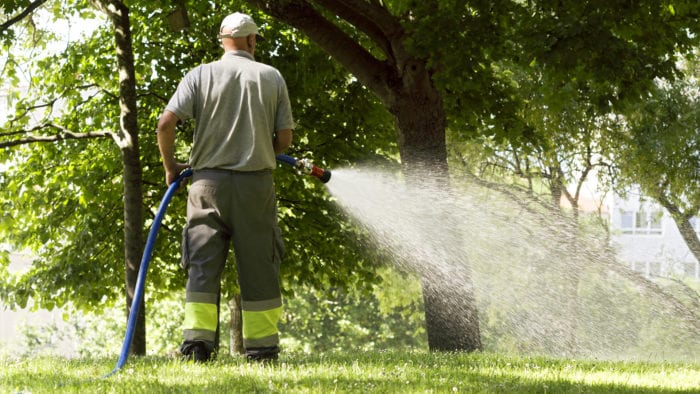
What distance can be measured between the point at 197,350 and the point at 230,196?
978mm

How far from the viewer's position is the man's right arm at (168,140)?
18.4ft

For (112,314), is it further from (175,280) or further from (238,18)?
(238,18)

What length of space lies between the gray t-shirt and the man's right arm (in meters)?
0.06

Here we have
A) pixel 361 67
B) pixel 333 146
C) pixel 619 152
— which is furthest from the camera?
pixel 619 152

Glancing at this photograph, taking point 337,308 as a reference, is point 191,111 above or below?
above

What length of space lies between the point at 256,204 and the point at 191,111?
712 mm

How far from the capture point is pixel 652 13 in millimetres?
10305

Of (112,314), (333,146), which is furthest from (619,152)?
(112,314)

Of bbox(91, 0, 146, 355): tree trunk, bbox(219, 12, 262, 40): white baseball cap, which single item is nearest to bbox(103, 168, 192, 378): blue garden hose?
bbox(219, 12, 262, 40): white baseball cap

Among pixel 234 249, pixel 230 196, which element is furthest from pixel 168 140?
→ pixel 234 249

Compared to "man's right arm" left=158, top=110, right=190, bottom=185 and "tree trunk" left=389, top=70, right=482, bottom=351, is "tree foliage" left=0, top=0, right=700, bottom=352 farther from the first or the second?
"man's right arm" left=158, top=110, right=190, bottom=185

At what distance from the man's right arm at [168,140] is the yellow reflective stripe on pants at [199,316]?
817 millimetres

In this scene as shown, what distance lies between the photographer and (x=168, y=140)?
18.6 feet

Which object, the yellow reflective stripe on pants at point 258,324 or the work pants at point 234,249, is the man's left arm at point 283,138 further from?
the yellow reflective stripe on pants at point 258,324
